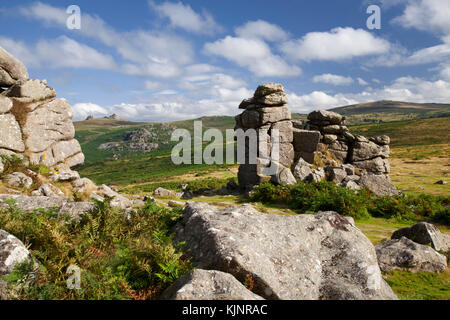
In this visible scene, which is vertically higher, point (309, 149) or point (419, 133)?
point (419, 133)

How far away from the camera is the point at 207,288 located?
4.48 meters

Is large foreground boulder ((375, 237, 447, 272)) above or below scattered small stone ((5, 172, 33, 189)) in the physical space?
below

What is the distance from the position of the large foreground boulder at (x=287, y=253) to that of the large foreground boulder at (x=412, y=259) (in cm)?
251

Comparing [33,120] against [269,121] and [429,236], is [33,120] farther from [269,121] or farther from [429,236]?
[269,121]

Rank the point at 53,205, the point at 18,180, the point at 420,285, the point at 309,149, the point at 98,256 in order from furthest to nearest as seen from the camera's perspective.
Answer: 1. the point at 309,149
2. the point at 18,180
3. the point at 53,205
4. the point at 420,285
5. the point at 98,256

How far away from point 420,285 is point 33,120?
20.4m

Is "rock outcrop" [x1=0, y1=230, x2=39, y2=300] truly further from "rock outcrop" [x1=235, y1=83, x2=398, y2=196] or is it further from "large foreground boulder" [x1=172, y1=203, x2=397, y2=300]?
"rock outcrop" [x1=235, y1=83, x2=398, y2=196]

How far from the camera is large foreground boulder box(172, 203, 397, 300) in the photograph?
5359mm

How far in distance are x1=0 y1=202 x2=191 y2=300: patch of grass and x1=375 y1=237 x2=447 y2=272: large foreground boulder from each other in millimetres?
7136

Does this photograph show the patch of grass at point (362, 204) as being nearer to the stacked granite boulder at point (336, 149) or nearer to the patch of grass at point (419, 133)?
the stacked granite boulder at point (336, 149)

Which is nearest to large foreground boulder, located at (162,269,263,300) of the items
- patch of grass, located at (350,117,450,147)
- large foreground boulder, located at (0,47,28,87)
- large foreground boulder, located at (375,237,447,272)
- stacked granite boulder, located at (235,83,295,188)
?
large foreground boulder, located at (375,237,447,272)

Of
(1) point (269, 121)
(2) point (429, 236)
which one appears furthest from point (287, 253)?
(1) point (269, 121)

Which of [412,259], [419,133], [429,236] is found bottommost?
[412,259]

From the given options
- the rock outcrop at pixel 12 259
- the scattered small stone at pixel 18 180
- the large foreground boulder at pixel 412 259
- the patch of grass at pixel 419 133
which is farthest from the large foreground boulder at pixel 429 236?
the patch of grass at pixel 419 133
